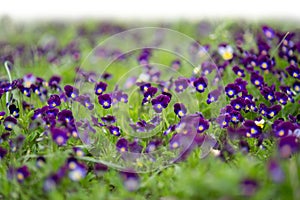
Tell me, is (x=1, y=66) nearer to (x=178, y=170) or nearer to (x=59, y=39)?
(x=59, y=39)

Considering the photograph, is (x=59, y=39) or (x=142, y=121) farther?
(x=59, y=39)

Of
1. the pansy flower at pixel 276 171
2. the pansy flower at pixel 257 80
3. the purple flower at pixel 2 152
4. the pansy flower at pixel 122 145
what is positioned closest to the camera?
the pansy flower at pixel 276 171

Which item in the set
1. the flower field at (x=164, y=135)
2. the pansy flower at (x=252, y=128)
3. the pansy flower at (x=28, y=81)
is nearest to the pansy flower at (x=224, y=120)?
the flower field at (x=164, y=135)

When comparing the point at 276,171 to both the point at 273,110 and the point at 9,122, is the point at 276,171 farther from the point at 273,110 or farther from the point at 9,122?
the point at 9,122

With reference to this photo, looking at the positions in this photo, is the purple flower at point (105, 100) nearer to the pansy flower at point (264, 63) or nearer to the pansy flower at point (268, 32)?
the pansy flower at point (264, 63)

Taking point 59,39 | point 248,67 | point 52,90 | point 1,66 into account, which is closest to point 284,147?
point 248,67

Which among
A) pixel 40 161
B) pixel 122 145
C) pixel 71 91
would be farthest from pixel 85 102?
pixel 40 161

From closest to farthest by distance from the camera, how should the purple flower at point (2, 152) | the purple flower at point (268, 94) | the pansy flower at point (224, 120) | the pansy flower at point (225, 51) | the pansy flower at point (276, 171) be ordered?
the pansy flower at point (276, 171), the purple flower at point (2, 152), the pansy flower at point (224, 120), the purple flower at point (268, 94), the pansy flower at point (225, 51)
